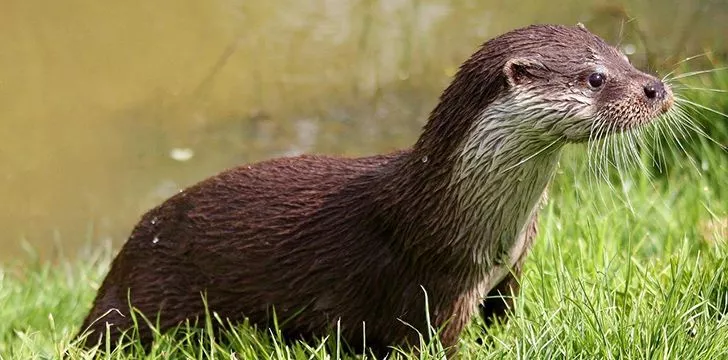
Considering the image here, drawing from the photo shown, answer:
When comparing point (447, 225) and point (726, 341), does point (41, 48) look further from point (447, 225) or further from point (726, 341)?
point (726, 341)

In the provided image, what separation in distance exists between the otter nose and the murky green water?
2.91m

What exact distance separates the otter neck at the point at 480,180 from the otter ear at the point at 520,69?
0.16 feet

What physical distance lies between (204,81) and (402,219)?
3926mm

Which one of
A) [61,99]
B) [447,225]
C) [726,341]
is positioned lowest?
[726,341]

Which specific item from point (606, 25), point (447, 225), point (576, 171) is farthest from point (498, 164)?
point (606, 25)

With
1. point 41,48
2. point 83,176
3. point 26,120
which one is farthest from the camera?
point 41,48

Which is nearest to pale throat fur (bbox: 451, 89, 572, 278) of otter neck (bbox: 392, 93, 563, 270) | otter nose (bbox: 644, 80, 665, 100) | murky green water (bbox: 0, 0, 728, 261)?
otter neck (bbox: 392, 93, 563, 270)

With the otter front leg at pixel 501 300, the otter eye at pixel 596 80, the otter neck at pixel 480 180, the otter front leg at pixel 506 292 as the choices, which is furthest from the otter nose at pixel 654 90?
the otter front leg at pixel 501 300

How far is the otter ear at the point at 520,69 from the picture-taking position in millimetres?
2641

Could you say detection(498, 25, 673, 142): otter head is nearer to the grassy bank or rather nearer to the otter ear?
the otter ear

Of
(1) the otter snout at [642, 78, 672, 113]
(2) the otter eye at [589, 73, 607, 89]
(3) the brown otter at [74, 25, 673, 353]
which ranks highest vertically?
(2) the otter eye at [589, 73, 607, 89]

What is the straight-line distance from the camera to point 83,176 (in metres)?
5.87

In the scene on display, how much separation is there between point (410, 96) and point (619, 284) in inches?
138

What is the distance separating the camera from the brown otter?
2674 millimetres
